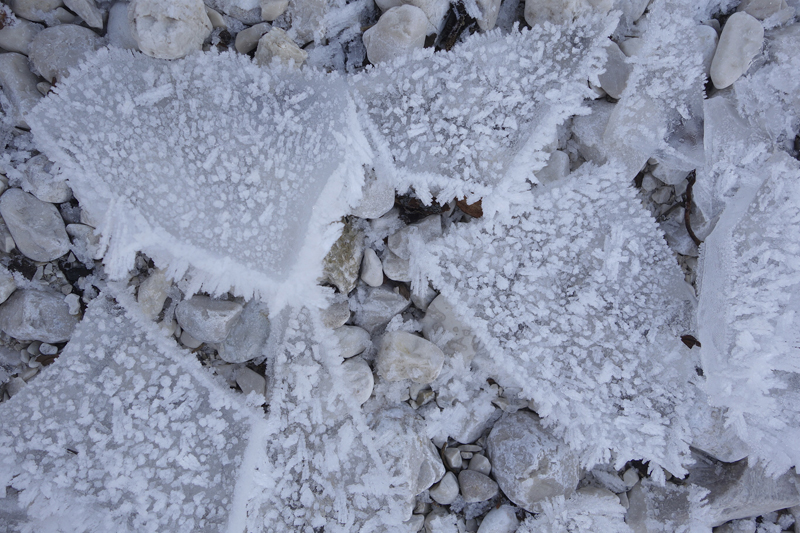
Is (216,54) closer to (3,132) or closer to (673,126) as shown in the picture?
(3,132)

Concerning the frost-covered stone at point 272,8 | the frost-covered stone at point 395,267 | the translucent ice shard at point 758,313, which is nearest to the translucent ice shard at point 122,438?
the frost-covered stone at point 395,267

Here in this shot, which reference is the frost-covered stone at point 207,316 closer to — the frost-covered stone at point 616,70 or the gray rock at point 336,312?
the gray rock at point 336,312

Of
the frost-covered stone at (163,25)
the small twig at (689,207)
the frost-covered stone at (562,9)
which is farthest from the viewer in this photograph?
the small twig at (689,207)

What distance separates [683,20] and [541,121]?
1.29 feet

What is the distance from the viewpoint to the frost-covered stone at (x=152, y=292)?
36.0 inches

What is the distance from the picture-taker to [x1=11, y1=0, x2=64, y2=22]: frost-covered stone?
0.88 m

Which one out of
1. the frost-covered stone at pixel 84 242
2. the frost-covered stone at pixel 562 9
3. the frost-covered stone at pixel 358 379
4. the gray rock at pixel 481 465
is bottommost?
the gray rock at pixel 481 465

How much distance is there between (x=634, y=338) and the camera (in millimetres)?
956

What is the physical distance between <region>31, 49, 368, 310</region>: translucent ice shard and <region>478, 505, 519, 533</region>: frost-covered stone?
0.67 m

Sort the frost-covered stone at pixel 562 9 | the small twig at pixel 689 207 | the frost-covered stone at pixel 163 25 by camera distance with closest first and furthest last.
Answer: the frost-covered stone at pixel 163 25 < the frost-covered stone at pixel 562 9 < the small twig at pixel 689 207

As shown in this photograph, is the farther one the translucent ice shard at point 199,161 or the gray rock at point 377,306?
the gray rock at point 377,306

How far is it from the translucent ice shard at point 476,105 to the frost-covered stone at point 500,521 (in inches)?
25.9

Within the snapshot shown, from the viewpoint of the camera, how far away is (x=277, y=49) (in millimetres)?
886

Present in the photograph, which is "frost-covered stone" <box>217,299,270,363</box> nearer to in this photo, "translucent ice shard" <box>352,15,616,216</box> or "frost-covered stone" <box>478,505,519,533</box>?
"translucent ice shard" <box>352,15,616,216</box>
